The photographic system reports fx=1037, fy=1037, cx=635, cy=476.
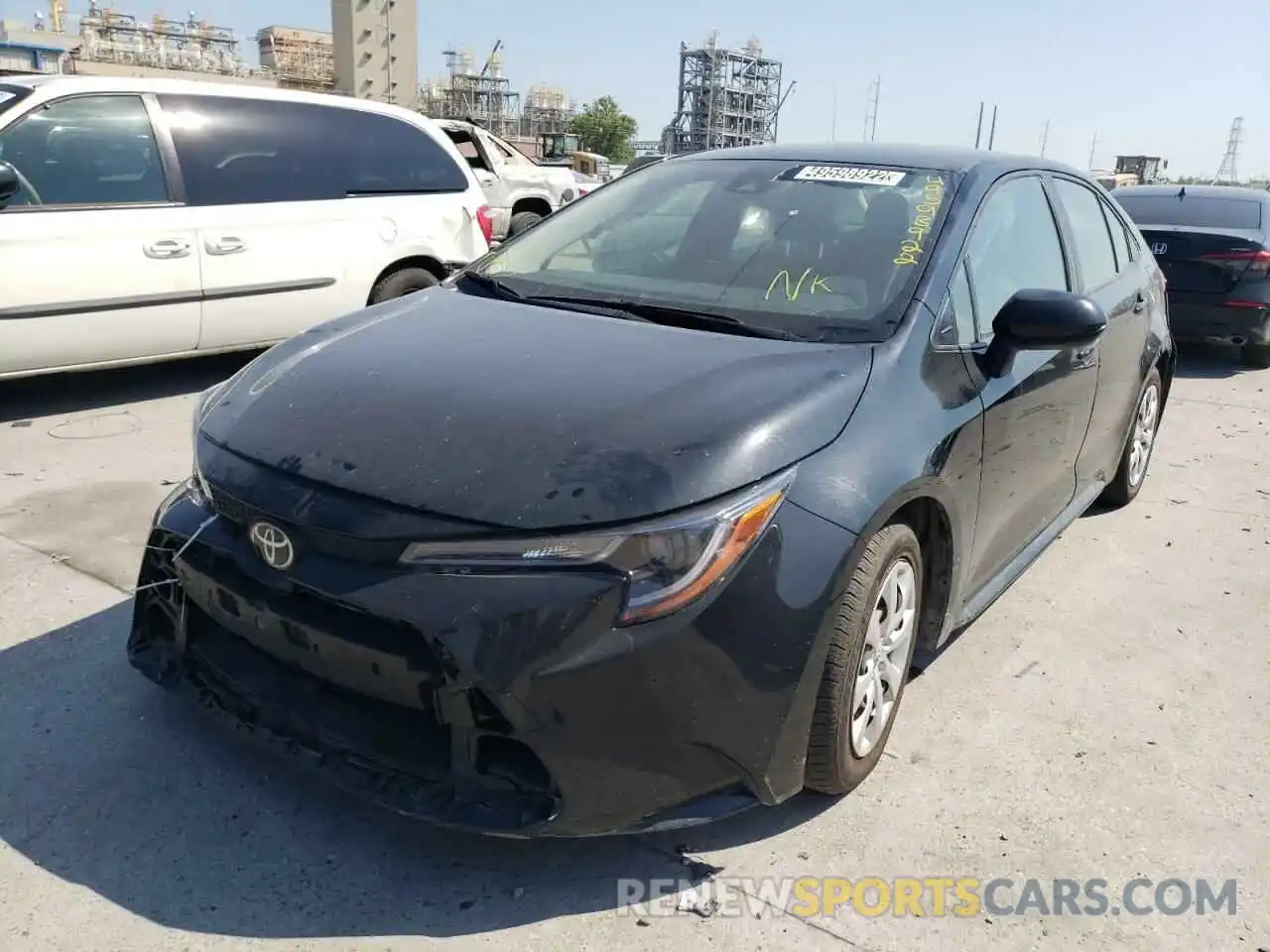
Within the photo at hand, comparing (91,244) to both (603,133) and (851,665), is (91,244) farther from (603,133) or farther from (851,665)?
(603,133)

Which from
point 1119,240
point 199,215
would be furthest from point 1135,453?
point 199,215

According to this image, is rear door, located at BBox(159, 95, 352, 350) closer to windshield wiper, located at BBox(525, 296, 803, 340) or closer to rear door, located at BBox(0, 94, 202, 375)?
rear door, located at BBox(0, 94, 202, 375)

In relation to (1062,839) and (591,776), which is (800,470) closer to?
(591,776)

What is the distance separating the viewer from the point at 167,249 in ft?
18.3

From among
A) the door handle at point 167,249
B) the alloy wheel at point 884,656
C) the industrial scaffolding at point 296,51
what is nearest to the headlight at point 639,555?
the alloy wheel at point 884,656

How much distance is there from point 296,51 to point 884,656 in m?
117

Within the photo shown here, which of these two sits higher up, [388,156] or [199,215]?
[388,156]

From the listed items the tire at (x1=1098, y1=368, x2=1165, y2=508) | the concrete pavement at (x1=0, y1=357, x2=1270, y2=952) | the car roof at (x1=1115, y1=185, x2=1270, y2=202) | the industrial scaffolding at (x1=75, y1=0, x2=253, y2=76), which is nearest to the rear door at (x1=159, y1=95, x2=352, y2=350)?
the concrete pavement at (x1=0, y1=357, x2=1270, y2=952)

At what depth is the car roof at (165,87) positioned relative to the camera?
541cm

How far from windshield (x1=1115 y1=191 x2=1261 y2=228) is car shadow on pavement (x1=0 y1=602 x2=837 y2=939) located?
25.4 ft

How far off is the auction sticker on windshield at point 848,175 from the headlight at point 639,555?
5.63 ft

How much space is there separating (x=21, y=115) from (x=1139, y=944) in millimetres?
5813

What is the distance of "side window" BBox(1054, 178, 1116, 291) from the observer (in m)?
3.94

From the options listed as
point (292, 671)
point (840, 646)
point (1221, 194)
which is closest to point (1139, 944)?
point (840, 646)
